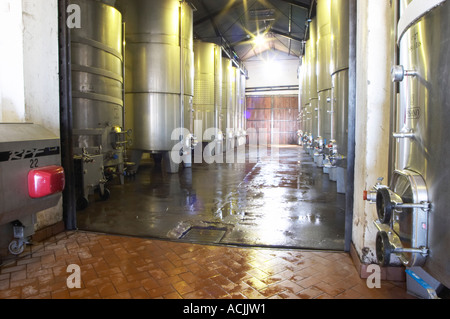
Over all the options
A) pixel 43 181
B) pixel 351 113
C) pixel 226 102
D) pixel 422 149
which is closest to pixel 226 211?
pixel 351 113

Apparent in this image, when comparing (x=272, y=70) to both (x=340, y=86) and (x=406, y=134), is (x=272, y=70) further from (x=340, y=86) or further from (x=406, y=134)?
(x=406, y=134)

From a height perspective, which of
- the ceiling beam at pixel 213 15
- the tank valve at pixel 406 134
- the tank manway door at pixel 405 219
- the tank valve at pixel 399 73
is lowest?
the tank manway door at pixel 405 219

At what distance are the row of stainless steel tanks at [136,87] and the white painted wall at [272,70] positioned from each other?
13.3 m

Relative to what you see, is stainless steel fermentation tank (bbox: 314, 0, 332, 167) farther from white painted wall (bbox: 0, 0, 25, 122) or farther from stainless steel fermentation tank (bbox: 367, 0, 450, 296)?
white painted wall (bbox: 0, 0, 25, 122)

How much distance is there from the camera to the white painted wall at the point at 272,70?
87.3ft

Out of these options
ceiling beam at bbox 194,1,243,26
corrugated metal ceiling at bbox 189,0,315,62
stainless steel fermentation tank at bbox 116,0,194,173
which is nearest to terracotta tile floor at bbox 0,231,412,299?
stainless steel fermentation tank at bbox 116,0,194,173

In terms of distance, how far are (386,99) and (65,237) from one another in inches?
132

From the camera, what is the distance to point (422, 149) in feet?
5.60

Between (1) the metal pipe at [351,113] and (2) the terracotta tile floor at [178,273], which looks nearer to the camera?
(2) the terracotta tile floor at [178,273]

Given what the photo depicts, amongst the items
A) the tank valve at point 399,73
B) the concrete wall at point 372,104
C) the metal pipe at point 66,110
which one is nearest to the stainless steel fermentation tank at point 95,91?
the metal pipe at point 66,110

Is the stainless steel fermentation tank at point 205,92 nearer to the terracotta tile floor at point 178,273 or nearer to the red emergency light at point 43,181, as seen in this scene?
the terracotta tile floor at point 178,273

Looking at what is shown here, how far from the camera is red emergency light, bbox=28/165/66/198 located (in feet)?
8.69

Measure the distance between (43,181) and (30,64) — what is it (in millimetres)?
1355

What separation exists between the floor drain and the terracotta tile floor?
276 mm
